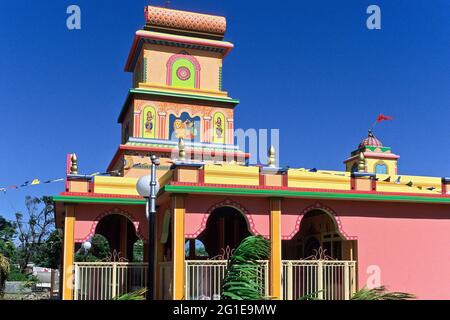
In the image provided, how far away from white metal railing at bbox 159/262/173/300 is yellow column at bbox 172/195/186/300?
1.01ft

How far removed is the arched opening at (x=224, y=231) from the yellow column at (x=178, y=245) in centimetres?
523

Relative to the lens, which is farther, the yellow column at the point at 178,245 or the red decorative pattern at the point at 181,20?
the red decorative pattern at the point at 181,20

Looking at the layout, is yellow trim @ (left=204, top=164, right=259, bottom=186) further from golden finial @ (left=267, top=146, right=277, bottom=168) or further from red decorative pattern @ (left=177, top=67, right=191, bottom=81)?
red decorative pattern @ (left=177, top=67, right=191, bottom=81)

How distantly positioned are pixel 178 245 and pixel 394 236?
21.0ft

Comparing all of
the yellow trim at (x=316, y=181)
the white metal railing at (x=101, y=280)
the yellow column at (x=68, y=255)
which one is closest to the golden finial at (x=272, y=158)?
the yellow trim at (x=316, y=181)

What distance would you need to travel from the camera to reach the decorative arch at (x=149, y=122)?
2233 cm

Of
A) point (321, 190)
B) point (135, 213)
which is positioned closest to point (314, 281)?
point (321, 190)

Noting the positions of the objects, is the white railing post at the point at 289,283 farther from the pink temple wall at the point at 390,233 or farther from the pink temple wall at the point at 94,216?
the pink temple wall at the point at 94,216

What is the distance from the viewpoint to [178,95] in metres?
22.9

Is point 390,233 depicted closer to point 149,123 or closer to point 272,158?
point 272,158

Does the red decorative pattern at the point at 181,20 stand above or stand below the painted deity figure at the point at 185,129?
above
